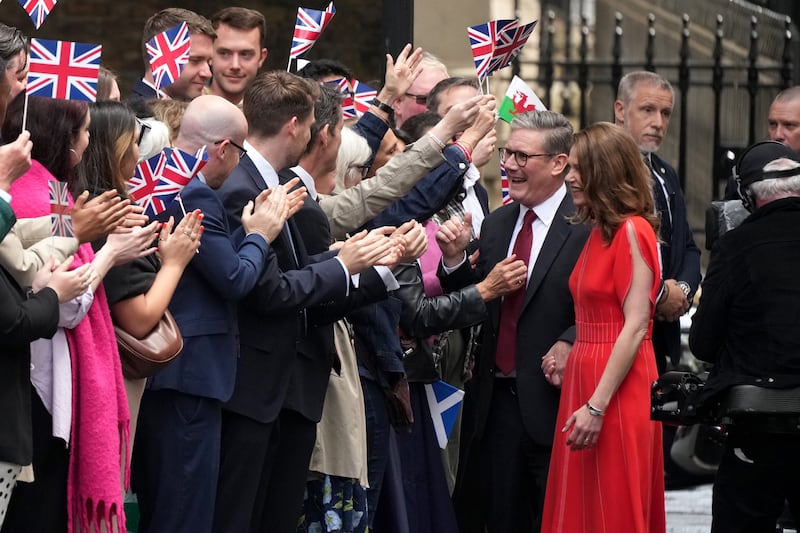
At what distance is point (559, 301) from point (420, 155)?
2.82 feet

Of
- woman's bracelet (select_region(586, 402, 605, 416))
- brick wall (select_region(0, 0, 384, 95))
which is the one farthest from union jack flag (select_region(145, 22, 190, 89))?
brick wall (select_region(0, 0, 384, 95))

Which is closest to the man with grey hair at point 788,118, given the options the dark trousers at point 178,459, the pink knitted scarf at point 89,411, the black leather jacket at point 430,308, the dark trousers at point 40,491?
the black leather jacket at point 430,308

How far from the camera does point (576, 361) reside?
6.32m

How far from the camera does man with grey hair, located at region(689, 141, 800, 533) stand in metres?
5.76

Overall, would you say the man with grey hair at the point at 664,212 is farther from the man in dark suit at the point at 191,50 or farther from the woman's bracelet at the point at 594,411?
the man in dark suit at the point at 191,50

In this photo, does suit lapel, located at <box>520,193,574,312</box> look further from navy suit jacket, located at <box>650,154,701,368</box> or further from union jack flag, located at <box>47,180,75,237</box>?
union jack flag, located at <box>47,180,75,237</box>

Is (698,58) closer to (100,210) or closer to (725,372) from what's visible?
(725,372)

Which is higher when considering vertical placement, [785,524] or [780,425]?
[780,425]

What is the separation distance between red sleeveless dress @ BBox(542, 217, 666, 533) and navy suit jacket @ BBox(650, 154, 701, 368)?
1.13 metres

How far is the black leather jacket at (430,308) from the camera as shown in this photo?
21.9ft

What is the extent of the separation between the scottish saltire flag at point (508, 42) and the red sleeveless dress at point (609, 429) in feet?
4.59

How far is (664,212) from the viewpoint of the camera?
7.61 metres

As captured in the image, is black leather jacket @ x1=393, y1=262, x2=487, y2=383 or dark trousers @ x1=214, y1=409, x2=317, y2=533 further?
black leather jacket @ x1=393, y1=262, x2=487, y2=383

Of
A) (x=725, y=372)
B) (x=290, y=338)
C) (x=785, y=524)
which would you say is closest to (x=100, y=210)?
(x=290, y=338)
